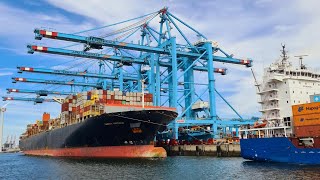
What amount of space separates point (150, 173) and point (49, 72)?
42.4 metres

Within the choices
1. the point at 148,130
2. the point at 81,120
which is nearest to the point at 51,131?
the point at 81,120

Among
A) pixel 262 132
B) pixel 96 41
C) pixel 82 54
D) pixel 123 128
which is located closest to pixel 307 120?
pixel 262 132

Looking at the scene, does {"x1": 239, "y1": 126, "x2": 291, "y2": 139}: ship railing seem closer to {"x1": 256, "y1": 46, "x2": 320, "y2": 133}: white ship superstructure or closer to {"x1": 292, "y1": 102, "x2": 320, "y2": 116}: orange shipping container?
{"x1": 292, "y1": 102, "x2": 320, "y2": 116}: orange shipping container

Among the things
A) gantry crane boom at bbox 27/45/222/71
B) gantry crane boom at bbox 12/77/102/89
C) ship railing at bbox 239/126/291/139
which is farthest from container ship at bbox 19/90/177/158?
gantry crane boom at bbox 12/77/102/89

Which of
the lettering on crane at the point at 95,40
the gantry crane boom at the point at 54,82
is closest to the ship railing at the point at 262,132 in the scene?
the lettering on crane at the point at 95,40

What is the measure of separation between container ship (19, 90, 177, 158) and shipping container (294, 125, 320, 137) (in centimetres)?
1361

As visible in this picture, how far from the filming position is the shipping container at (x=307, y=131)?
24.7 metres

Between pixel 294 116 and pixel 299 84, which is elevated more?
pixel 299 84

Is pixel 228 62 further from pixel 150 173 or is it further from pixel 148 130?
pixel 150 173

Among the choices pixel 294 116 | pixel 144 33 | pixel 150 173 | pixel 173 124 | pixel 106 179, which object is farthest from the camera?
pixel 144 33

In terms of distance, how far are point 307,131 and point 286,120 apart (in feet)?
7.75

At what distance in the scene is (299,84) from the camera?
110 ft

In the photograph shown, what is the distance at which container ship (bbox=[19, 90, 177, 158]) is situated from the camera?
112ft

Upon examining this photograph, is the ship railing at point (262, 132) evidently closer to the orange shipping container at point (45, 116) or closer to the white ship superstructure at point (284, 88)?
the white ship superstructure at point (284, 88)
